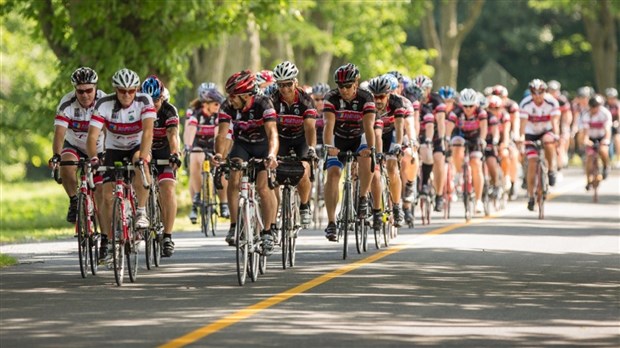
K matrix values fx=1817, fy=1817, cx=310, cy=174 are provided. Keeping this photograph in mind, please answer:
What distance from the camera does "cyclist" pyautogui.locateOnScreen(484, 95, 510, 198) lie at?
28109 millimetres

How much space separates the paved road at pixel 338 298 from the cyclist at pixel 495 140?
19.9 ft

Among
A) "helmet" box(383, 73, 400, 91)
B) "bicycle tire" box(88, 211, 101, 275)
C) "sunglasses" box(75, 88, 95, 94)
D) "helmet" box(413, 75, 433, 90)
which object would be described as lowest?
"bicycle tire" box(88, 211, 101, 275)

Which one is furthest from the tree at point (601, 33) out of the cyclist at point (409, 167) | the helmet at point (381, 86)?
the helmet at point (381, 86)

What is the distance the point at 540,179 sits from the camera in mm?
27656

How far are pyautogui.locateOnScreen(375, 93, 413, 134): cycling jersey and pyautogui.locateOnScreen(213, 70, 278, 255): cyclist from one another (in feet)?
11.0

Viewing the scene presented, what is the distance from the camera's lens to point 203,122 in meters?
25.6

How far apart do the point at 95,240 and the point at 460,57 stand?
61874mm

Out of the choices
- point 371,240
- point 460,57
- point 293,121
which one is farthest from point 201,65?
point 460,57

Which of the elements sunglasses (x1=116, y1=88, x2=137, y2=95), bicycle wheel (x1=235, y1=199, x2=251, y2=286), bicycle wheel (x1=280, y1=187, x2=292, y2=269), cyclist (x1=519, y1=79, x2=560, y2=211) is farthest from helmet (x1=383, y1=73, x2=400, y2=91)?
cyclist (x1=519, y1=79, x2=560, y2=211)

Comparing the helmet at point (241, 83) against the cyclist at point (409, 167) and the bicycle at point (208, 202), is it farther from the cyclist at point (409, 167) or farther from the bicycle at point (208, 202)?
the bicycle at point (208, 202)

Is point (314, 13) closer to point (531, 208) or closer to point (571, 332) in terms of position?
point (531, 208)

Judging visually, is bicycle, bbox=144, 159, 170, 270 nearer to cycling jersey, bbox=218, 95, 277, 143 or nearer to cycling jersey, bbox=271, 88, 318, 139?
cycling jersey, bbox=218, 95, 277, 143

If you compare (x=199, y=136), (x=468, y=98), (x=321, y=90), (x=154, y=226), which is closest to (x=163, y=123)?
(x=154, y=226)

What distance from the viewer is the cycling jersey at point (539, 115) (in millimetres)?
28359
